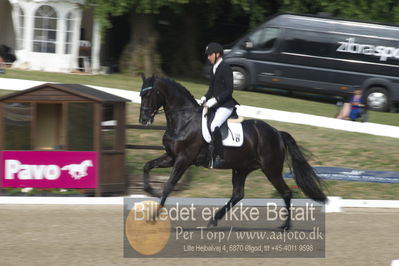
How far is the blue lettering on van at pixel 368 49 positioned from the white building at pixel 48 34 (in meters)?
8.34

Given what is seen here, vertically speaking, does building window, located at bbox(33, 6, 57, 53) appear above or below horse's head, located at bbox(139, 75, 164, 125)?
below

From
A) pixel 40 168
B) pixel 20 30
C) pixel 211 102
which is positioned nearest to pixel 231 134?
pixel 211 102

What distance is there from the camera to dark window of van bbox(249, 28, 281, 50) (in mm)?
23641

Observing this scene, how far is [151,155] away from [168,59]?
14828mm

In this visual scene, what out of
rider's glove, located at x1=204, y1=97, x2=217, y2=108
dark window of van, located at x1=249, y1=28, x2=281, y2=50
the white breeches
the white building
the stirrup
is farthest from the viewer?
the white building

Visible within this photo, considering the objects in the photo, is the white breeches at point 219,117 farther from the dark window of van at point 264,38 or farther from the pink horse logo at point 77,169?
the dark window of van at point 264,38

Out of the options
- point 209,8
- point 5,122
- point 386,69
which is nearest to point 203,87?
point 209,8

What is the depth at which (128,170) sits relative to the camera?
14.0 m

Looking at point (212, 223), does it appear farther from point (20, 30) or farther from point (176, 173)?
point (20, 30)

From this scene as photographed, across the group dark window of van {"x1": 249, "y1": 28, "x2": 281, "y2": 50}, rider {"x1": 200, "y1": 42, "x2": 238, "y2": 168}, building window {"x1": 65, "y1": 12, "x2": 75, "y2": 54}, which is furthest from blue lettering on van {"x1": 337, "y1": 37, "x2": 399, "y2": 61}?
rider {"x1": 200, "y1": 42, "x2": 238, "y2": 168}

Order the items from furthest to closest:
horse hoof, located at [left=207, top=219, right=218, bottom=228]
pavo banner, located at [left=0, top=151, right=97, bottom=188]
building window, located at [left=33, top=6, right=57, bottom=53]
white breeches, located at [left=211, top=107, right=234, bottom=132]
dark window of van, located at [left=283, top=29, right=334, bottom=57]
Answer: building window, located at [left=33, top=6, right=57, bottom=53]
dark window of van, located at [left=283, top=29, right=334, bottom=57]
pavo banner, located at [left=0, top=151, right=97, bottom=188]
white breeches, located at [left=211, top=107, right=234, bottom=132]
horse hoof, located at [left=207, top=219, right=218, bottom=228]

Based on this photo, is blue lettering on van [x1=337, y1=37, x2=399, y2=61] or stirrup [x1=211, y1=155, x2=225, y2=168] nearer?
stirrup [x1=211, y1=155, x2=225, y2=168]

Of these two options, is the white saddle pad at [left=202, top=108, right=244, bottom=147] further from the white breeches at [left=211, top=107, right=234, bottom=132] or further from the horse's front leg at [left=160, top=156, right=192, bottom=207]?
the horse's front leg at [left=160, top=156, right=192, bottom=207]

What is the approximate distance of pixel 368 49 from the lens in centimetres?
2308
